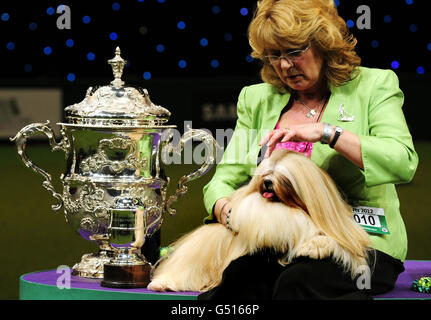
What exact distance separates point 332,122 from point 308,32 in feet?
0.91

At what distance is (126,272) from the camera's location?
2324 millimetres

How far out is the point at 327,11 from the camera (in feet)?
7.99

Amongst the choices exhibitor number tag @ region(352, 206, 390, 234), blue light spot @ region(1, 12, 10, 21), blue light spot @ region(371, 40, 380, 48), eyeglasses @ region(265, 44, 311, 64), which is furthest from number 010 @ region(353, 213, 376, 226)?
blue light spot @ region(1, 12, 10, 21)

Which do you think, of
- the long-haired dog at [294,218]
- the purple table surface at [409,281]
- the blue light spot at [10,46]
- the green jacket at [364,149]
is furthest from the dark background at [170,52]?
the long-haired dog at [294,218]

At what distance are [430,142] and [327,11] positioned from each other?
620cm

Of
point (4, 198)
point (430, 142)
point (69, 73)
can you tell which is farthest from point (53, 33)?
point (430, 142)

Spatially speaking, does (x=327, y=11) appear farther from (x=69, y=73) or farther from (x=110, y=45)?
(x=69, y=73)

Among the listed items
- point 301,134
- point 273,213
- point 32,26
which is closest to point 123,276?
point 273,213

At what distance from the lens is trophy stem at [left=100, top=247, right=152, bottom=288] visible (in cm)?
232

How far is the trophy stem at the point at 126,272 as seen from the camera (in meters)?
2.32

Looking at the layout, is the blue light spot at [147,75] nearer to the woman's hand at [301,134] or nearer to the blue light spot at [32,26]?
the blue light spot at [32,26]

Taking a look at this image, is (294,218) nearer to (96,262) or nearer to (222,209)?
(222,209)

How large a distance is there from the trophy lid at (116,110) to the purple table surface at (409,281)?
33.2 inches

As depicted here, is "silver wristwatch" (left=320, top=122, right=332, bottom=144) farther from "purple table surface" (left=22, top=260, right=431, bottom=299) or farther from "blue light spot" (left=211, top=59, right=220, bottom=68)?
"blue light spot" (left=211, top=59, right=220, bottom=68)
